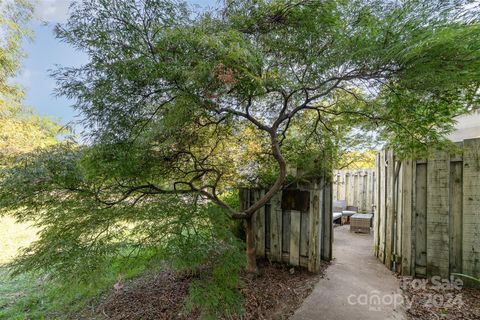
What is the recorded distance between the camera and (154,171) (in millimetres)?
2467

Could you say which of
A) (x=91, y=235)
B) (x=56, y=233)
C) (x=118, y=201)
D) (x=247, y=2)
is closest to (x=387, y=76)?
(x=247, y=2)

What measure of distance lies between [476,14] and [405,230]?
2.47 m

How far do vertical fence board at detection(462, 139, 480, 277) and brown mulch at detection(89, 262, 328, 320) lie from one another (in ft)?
5.09

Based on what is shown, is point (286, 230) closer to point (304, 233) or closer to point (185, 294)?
point (304, 233)

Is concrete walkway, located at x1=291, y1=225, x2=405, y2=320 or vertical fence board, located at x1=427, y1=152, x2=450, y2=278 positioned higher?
vertical fence board, located at x1=427, y1=152, x2=450, y2=278

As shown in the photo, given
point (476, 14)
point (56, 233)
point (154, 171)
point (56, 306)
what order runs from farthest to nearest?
point (56, 306) → point (154, 171) → point (56, 233) → point (476, 14)

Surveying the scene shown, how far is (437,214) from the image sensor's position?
2.87 meters

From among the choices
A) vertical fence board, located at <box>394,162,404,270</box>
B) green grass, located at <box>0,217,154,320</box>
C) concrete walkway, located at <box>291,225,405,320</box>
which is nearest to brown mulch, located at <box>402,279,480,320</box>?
concrete walkway, located at <box>291,225,405,320</box>

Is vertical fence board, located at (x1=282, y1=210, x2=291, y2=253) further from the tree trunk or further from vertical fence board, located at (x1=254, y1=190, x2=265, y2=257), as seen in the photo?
the tree trunk

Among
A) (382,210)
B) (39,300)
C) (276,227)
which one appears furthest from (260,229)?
(39,300)

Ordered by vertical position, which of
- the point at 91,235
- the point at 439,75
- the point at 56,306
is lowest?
the point at 56,306

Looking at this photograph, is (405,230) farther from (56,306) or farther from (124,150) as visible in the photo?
(56,306)

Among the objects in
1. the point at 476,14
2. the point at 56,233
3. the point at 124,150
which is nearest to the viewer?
the point at 476,14

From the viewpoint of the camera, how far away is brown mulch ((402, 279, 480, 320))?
2305 mm
